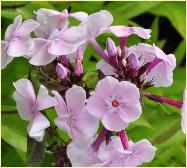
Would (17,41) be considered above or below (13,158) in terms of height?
above

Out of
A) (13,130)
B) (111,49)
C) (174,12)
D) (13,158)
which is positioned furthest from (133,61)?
(174,12)

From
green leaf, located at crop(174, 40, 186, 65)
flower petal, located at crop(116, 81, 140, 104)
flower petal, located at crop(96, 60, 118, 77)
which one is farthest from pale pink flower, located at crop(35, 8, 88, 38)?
green leaf, located at crop(174, 40, 186, 65)

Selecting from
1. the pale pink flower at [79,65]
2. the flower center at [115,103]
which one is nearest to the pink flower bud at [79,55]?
the pale pink flower at [79,65]

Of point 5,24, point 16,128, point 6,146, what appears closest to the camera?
point 16,128

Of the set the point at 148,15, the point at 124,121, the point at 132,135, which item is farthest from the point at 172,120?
the point at 124,121

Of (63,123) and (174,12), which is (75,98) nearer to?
(63,123)

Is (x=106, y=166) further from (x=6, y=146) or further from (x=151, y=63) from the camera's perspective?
(x=6, y=146)

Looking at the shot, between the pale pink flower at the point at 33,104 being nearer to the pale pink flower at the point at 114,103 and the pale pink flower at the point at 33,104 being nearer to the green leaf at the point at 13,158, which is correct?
the pale pink flower at the point at 114,103

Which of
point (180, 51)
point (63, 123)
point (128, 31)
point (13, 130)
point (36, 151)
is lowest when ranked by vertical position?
point (180, 51)
